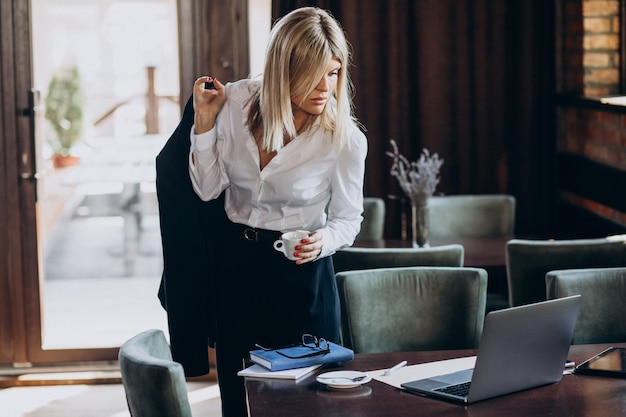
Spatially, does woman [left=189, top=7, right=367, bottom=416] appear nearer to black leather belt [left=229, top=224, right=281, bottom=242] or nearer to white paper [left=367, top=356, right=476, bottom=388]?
black leather belt [left=229, top=224, right=281, bottom=242]

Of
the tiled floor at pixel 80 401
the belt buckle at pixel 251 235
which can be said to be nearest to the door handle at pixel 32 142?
the tiled floor at pixel 80 401

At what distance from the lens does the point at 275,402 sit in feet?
6.86

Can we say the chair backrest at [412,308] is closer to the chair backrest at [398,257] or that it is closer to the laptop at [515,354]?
the chair backrest at [398,257]

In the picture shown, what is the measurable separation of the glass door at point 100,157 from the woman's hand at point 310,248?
9.21ft

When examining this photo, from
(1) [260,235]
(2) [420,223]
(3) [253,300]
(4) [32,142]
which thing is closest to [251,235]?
(1) [260,235]

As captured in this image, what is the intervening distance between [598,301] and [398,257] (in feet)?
2.71

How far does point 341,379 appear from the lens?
222 centimetres

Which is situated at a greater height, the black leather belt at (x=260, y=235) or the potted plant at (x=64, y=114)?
the potted plant at (x=64, y=114)

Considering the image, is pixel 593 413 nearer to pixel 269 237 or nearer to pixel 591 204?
pixel 269 237

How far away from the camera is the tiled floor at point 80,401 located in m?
4.45

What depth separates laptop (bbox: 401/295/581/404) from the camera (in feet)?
6.65

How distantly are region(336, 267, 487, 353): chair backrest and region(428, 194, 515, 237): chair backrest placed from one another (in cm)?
173

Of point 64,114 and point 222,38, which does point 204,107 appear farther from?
point 64,114

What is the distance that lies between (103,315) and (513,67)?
2917 mm
